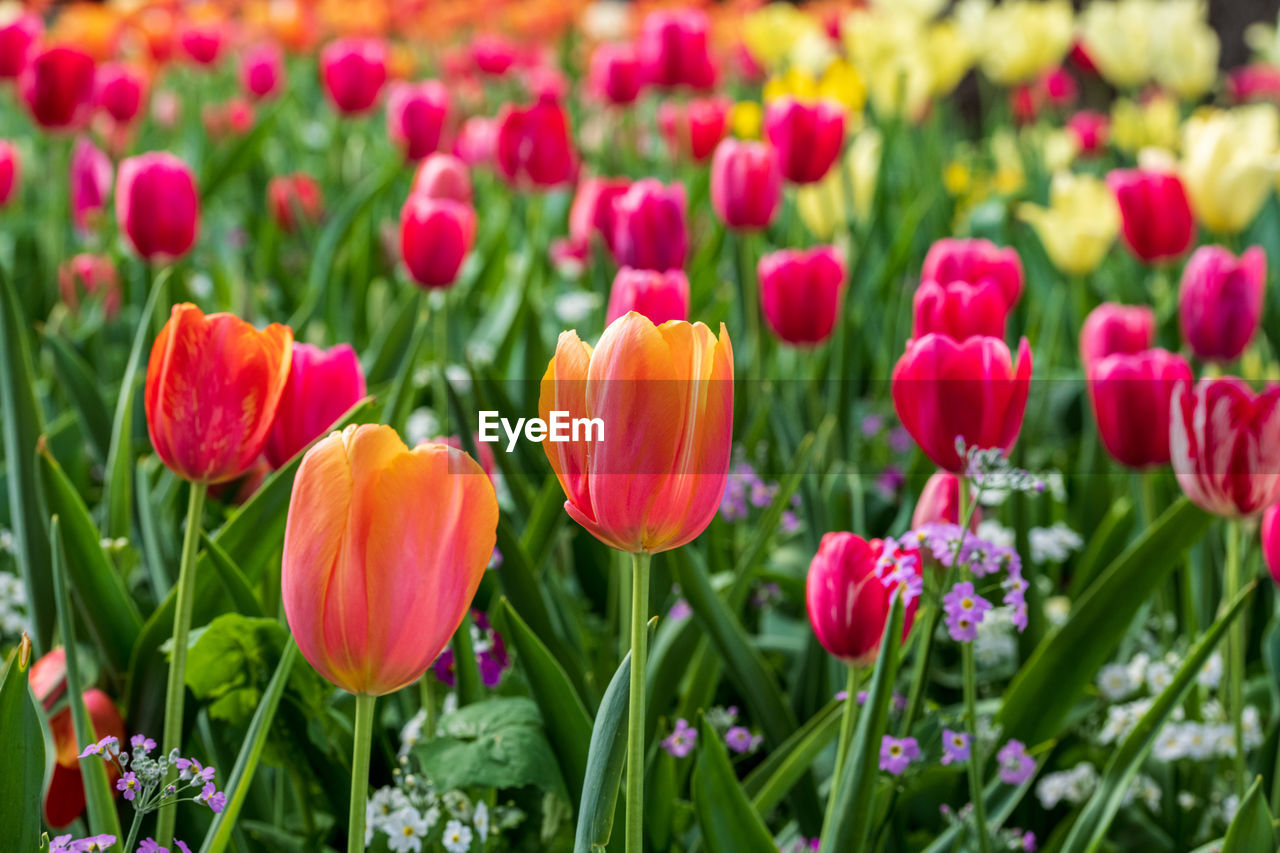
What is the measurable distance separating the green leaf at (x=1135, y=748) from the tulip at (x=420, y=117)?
1789 mm

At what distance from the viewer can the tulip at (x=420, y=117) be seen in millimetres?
2344

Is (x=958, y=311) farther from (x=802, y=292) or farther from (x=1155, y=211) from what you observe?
(x=1155, y=211)

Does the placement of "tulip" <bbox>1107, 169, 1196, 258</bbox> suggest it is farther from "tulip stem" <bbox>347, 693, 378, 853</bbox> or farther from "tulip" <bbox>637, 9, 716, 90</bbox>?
"tulip stem" <bbox>347, 693, 378, 853</bbox>

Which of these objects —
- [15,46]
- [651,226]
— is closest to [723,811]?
[651,226]

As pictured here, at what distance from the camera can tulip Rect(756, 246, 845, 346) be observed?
1.49m

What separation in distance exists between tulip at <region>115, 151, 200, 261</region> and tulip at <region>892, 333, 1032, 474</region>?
1.05 metres

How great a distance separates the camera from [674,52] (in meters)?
2.80

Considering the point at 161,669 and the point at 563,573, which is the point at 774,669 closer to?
the point at 563,573

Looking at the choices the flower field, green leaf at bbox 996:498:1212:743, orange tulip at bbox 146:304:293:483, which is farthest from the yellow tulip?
orange tulip at bbox 146:304:293:483

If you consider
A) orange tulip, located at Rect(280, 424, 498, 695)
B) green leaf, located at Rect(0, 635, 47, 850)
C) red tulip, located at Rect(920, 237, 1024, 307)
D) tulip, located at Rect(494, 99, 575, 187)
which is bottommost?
green leaf, located at Rect(0, 635, 47, 850)

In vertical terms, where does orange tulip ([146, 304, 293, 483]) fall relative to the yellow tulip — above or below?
below

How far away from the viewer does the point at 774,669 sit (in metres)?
1.36

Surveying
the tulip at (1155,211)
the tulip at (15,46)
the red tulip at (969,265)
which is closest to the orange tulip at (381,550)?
the red tulip at (969,265)

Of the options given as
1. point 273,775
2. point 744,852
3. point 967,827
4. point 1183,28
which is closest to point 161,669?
point 273,775
